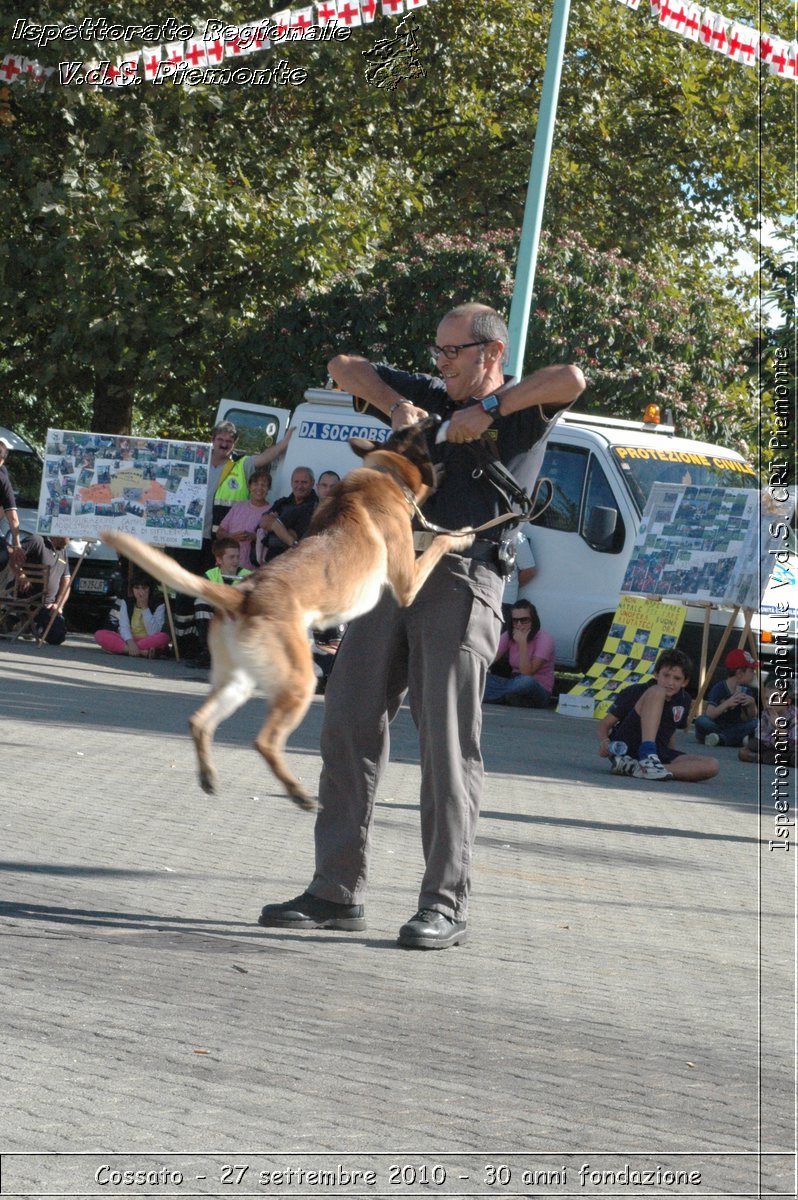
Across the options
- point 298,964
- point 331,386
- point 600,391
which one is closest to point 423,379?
point 298,964

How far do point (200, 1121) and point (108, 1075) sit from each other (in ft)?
1.43

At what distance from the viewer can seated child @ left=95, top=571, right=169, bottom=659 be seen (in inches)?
689

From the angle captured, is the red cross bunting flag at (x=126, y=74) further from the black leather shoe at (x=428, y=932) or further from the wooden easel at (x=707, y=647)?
the black leather shoe at (x=428, y=932)

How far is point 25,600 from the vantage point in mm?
18078

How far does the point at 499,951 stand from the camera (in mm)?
6398

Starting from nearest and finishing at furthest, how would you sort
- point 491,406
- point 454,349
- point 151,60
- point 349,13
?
point 491,406 → point 454,349 → point 349,13 → point 151,60

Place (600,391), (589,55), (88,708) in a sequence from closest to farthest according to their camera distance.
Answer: (88,708)
(600,391)
(589,55)

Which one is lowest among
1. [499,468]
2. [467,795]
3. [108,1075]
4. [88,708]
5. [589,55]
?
[88,708]

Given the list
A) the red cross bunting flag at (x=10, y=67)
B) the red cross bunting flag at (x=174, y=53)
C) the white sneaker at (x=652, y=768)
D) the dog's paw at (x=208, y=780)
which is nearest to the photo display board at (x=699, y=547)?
the white sneaker at (x=652, y=768)

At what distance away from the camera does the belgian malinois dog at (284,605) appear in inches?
A: 144

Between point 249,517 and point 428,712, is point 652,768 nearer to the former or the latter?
point 249,517

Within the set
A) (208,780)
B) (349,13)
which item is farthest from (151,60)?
(208,780)

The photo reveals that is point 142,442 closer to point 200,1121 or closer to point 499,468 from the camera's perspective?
point 499,468

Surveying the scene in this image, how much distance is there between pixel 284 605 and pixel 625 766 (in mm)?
8791
